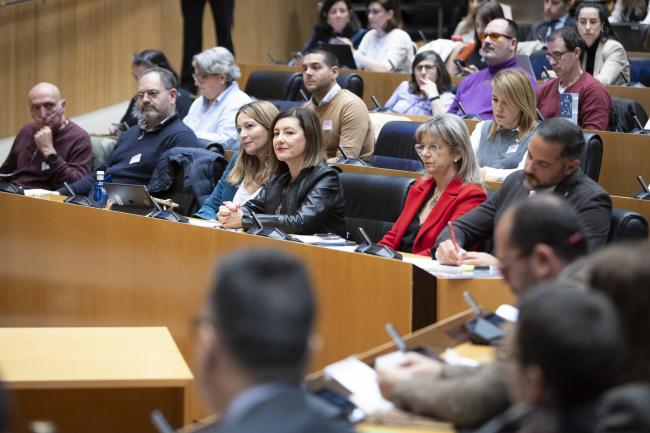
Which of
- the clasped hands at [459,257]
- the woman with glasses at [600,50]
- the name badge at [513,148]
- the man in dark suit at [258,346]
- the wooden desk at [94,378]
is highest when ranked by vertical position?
the woman with glasses at [600,50]

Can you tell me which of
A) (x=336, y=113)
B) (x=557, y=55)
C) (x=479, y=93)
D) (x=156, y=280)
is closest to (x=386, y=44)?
(x=479, y=93)

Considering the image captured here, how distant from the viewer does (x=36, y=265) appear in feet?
15.7

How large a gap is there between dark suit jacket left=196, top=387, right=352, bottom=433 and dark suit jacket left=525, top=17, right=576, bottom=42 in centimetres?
733

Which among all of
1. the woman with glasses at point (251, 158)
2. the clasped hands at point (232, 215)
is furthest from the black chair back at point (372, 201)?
the clasped hands at point (232, 215)

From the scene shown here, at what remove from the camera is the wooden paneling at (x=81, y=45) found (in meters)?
7.77

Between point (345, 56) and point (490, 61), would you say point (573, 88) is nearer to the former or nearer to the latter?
point (490, 61)

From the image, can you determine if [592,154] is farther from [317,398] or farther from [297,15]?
[297,15]

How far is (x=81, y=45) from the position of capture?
835 centimetres

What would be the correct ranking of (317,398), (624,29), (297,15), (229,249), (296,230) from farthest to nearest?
(297,15), (624,29), (296,230), (229,249), (317,398)

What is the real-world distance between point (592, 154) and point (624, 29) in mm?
4028

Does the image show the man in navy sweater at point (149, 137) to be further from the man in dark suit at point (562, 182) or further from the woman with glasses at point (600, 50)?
the woman with glasses at point (600, 50)

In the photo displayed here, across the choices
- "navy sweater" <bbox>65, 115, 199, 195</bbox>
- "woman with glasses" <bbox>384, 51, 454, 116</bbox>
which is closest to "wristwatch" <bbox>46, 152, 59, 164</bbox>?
"navy sweater" <bbox>65, 115, 199, 195</bbox>

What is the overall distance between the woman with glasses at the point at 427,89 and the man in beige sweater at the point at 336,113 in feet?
2.17

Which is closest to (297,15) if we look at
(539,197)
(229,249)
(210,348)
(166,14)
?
(166,14)
